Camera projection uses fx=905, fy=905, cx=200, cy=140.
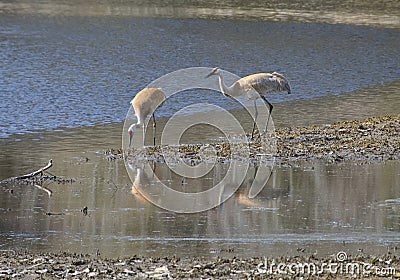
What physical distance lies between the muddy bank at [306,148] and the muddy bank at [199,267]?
399cm

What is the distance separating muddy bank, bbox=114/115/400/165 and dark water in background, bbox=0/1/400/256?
0.41 metres

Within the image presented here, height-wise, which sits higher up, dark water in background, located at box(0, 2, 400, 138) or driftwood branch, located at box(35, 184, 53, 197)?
dark water in background, located at box(0, 2, 400, 138)

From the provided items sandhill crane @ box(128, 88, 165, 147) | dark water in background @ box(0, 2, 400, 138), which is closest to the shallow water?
sandhill crane @ box(128, 88, 165, 147)

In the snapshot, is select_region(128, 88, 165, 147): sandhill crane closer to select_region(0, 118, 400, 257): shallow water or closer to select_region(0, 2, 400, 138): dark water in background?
select_region(0, 118, 400, 257): shallow water

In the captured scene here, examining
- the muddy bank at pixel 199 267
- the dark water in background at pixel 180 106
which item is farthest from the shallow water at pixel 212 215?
the muddy bank at pixel 199 267

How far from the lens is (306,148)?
1098 centimetres

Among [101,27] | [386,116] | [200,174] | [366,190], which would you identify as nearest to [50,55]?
[101,27]

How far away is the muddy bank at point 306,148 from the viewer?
1053 centimetres

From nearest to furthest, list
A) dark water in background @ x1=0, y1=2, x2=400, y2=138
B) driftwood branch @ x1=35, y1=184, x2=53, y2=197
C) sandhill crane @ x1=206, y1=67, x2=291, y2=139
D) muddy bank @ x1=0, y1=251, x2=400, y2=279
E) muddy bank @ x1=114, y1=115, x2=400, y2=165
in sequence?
muddy bank @ x1=0, y1=251, x2=400, y2=279, driftwood branch @ x1=35, y1=184, x2=53, y2=197, muddy bank @ x1=114, y1=115, x2=400, y2=165, sandhill crane @ x1=206, y1=67, x2=291, y2=139, dark water in background @ x1=0, y1=2, x2=400, y2=138

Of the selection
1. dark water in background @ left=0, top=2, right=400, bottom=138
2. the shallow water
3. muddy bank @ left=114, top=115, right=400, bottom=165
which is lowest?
the shallow water

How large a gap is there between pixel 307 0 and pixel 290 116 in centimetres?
1661

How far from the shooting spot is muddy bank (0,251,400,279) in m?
6.00

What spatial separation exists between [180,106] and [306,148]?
4.39m

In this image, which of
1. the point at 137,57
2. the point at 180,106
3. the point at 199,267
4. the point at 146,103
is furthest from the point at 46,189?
the point at 137,57
